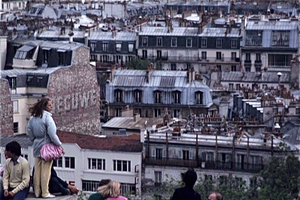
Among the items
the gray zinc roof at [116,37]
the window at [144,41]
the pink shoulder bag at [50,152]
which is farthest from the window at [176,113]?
the pink shoulder bag at [50,152]

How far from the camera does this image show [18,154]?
1373 centimetres

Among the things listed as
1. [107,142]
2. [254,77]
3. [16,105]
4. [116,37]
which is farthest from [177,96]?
[116,37]

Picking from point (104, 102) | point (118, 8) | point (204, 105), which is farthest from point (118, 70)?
point (118, 8)

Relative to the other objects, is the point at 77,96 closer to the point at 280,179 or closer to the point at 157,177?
the point at 157,177

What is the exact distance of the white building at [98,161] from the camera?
1379 inches

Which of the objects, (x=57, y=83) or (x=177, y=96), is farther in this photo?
(x=177, y=96)

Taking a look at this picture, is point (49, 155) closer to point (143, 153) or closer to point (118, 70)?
point (143, 153)

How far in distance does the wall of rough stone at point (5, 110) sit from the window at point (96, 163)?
7792 millimetres

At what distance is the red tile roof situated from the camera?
3544cm

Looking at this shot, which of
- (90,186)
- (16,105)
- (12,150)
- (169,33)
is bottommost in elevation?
(90,186)

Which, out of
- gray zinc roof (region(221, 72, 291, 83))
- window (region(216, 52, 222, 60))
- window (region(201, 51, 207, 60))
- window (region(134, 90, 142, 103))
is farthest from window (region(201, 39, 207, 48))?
window (region(134, 90, 142, 103))

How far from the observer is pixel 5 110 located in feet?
143

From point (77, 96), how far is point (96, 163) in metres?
12.8

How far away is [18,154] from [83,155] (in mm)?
22053
